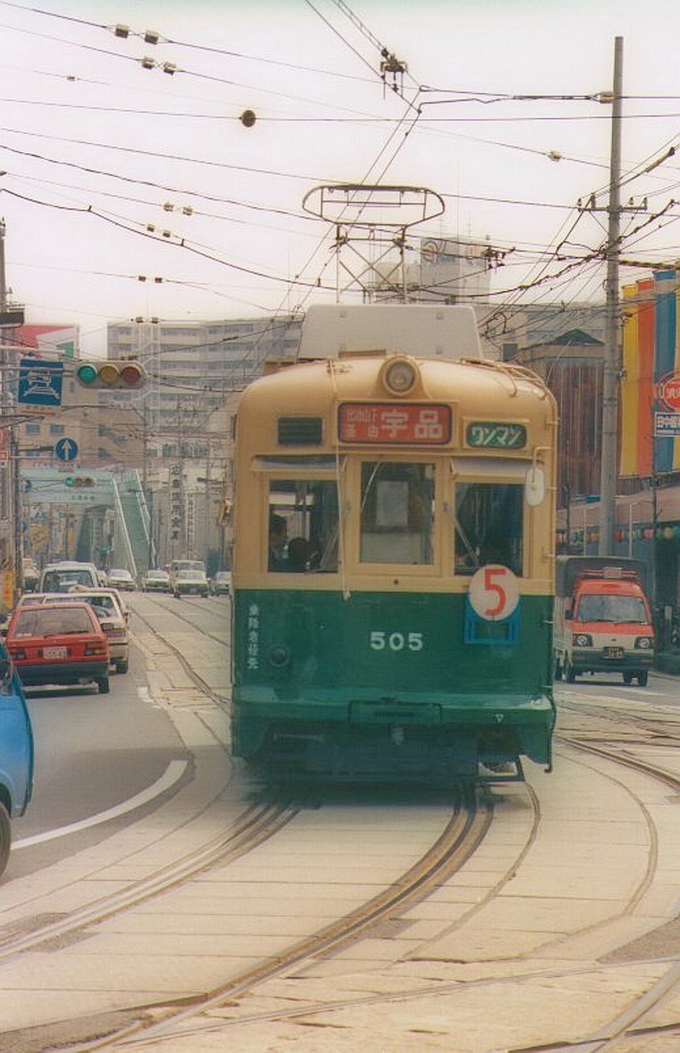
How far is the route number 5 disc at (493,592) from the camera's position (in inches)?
535

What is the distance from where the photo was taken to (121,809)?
1401cm

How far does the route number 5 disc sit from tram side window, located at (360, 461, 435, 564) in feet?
1.33

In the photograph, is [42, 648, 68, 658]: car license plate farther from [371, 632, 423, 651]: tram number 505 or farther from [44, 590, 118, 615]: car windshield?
[371, 632, 423, 651]: tram number 505

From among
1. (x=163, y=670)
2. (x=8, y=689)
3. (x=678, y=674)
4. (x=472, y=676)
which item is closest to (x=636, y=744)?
(x=472, y=676)

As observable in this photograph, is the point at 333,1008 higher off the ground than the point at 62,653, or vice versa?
the point at 62,653

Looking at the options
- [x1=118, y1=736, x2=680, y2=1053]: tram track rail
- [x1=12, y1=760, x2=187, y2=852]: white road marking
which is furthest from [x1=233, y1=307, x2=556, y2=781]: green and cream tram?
[x1=118, y1=736, x2=680, y2=1053]: tram track rail

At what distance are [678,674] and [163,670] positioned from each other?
14025 mm

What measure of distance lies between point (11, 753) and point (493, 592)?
14.6 feet

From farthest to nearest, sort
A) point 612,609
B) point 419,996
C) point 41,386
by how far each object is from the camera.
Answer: point 41,386 → point 612,609 → point 419,996

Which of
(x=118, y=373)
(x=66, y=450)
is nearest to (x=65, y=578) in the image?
(x=66, y=450)

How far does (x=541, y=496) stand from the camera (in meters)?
13.8

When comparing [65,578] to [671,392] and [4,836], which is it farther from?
[4,836]

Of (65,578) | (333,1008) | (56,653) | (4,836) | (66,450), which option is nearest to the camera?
(333,1008)

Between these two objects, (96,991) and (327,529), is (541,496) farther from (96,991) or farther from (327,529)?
(96,991)
